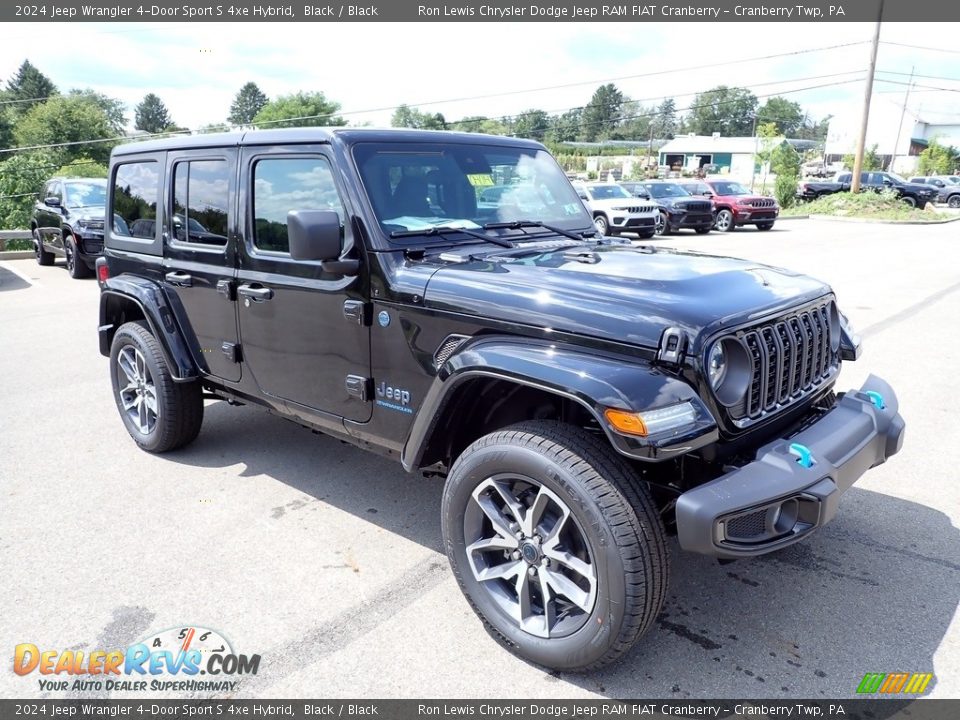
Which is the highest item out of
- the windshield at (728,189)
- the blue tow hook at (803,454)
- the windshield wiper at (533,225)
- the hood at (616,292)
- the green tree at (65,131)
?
the green tree at (65,131)

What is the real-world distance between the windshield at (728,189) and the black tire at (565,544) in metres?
23.1

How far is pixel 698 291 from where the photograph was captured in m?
2.74

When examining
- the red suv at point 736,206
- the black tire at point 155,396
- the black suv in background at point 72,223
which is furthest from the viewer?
the red suv at point 736,206

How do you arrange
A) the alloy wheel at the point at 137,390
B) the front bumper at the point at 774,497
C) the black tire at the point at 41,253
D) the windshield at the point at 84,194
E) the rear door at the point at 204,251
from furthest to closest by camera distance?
the black tire at the point at 41,253, the windshield at the point at 84,194, the alloy wheel at the point at 137,390, the rear door at the point at 204,251, the front bumper at the point at 774,497

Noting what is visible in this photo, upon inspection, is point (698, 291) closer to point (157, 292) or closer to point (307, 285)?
point (307, 285)

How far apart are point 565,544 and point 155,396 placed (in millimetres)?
3158

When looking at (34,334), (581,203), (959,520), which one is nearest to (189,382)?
(581,203)

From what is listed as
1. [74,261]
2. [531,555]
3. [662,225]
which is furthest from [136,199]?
[662,225]

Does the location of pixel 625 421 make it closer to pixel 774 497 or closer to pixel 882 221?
pixel 774 497

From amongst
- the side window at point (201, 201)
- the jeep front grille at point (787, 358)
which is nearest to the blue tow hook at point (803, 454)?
the jeep front grille at point (787, 358)

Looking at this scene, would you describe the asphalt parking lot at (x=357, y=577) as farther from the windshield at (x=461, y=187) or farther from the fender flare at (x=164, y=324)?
the windshield at (x=461, y=187)

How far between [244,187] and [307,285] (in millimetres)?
769

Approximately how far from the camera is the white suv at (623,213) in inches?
754

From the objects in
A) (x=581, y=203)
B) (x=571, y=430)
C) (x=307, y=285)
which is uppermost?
(x=581, y=203)
